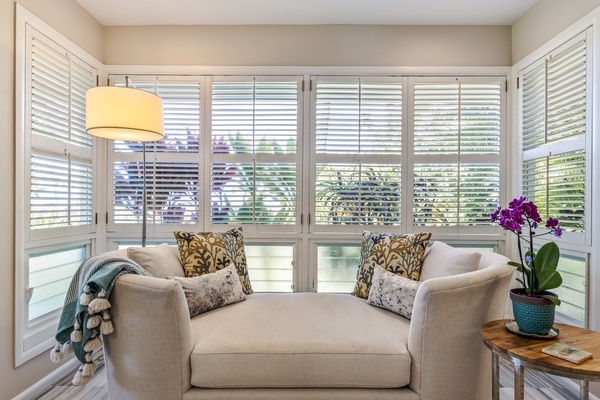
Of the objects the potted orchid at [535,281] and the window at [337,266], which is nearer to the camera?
the potted orchid at [535,281]

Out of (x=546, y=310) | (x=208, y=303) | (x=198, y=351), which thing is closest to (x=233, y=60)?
(x=208, y=303)

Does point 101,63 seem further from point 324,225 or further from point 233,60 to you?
point 324,225

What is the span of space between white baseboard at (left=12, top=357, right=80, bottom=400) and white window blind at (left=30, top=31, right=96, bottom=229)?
3.15ft

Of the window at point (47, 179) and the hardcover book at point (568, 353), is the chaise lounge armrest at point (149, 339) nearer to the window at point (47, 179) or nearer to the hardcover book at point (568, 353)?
the window at point (47, 179)

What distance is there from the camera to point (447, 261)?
1802 millimetres

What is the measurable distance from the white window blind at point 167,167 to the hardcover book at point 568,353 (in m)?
2.30

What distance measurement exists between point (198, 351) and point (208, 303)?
0.40 metres

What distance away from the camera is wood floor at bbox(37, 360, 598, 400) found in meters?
1.85

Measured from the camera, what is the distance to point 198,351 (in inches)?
56.3

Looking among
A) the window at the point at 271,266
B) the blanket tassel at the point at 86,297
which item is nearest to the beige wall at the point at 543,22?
the window at the point at 271,266

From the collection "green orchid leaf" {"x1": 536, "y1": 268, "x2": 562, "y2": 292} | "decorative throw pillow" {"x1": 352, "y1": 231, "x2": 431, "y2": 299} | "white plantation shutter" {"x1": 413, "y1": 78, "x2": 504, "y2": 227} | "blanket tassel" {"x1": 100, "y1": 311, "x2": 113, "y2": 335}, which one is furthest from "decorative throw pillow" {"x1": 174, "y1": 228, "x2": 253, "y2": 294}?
"green orchid leaf" {"x1": 536, "y1": 268, "x2": 562, "y2": 292}

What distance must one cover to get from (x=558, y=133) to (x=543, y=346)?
149 cm

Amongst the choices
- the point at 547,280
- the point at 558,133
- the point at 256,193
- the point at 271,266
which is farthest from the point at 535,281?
the point at 256,193

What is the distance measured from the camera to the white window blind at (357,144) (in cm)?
247
